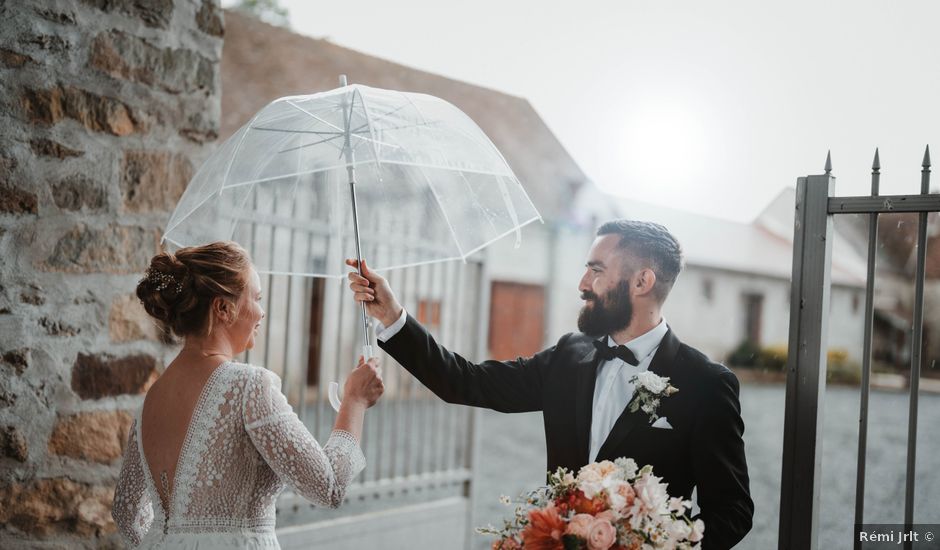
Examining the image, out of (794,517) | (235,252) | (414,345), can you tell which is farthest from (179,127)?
(794,517)

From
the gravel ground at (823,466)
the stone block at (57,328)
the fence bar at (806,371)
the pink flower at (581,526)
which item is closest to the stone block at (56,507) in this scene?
the stone block at (57,328)

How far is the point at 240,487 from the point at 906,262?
22711 mm

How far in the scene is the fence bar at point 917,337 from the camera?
2.35 meters

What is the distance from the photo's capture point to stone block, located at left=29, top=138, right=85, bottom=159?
2.77 m

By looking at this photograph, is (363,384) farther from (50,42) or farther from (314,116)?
(50,42)

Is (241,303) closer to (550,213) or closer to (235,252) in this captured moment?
(235,252)

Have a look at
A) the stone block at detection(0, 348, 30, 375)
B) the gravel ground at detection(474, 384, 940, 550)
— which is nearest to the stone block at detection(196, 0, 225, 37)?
the stone block at detection(0, 348, 30, 375)

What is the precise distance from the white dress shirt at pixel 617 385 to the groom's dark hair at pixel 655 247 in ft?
0.40

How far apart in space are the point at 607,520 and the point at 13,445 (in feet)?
7.01

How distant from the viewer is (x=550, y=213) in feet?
52.7

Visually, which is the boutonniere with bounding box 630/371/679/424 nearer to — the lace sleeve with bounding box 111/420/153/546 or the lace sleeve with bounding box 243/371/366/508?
the lace sleeve with bounding box 243/371/366/508

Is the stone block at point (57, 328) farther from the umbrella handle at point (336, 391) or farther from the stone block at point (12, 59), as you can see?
the umbrella handle at point (336, 391)

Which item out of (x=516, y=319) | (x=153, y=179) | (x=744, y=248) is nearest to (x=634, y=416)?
(x=153, y=179)

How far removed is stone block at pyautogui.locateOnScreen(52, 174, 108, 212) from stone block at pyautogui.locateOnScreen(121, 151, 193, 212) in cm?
10
